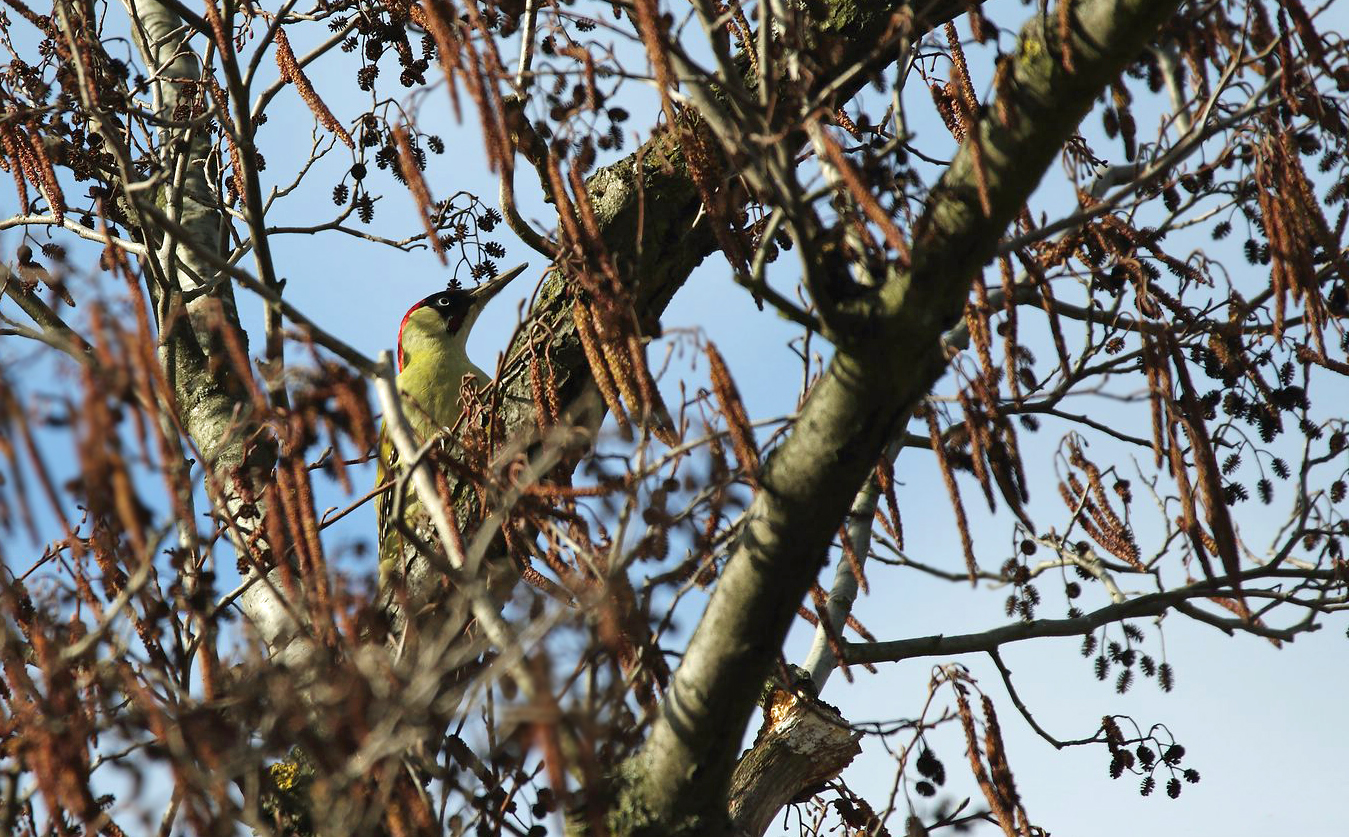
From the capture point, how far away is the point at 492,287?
7.39 m

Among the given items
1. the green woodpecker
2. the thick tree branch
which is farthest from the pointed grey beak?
the thick tree branch

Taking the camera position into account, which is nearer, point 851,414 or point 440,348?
point 851,414

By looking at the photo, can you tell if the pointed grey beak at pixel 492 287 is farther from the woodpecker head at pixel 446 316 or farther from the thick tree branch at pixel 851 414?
the thick tree branch at pixel 851 414

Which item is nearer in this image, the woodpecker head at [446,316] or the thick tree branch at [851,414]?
the thick tree branch at [851,414]

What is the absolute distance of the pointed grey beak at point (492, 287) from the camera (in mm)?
6758

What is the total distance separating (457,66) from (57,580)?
6.30 ft

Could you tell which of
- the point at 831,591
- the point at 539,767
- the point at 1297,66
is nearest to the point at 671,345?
the point at 539,767

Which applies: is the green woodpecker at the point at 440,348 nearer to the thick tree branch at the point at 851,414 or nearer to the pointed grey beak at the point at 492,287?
the pointed grey beak at the point at 492,287

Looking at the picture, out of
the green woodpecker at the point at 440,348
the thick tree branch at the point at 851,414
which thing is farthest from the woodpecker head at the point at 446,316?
the thick tree branch at the point at 851,414

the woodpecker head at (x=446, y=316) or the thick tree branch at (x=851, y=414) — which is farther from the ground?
the woodpecker head at (x=446, y=316)

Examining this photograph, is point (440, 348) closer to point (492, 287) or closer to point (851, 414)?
point (492, 287)

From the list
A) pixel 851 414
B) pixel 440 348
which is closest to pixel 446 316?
pixel 440 348

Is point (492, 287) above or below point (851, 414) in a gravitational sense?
above

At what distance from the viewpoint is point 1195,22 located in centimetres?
296
